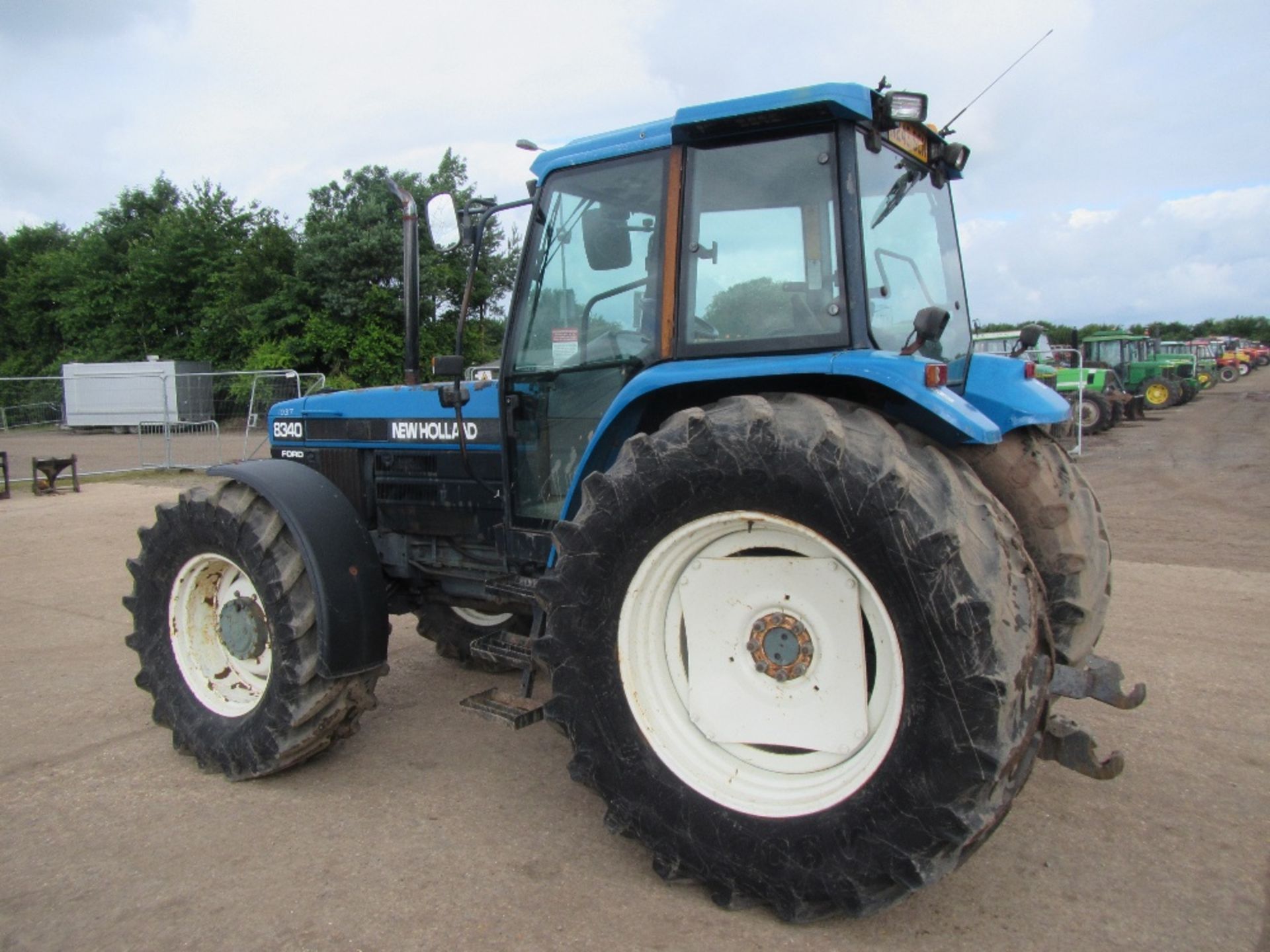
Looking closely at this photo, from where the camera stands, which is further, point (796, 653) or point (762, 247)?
point (762, 247)

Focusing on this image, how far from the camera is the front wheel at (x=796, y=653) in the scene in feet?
7.41

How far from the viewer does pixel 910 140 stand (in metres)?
3.24

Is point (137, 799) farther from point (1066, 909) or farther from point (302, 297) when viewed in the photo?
point (302, 297)

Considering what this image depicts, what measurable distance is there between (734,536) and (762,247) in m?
0.95

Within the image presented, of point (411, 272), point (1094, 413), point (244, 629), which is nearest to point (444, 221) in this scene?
point (411, 272)

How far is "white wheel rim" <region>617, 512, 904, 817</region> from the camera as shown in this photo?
8.30 ft

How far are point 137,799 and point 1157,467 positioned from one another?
14321mm

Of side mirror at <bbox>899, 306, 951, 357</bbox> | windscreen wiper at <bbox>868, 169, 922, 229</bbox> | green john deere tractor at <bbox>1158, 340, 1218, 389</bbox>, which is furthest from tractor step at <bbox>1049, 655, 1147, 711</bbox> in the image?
green john deere tractor at <bbox>1158, 340, 1218, 389</bbox>

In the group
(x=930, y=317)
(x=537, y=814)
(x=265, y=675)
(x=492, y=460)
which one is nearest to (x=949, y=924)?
(x=537, y=814)

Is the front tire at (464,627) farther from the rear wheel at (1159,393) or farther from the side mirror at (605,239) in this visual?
the rear wheel at (1159,393)

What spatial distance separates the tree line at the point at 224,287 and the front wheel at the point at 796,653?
1123 centimetres

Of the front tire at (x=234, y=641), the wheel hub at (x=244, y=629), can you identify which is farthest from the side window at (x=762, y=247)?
the wheel hub at (x=244, y=629)

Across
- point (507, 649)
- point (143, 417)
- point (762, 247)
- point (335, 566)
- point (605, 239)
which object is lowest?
point (507, 649)

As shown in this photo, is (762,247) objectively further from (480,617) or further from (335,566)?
(480,617)
